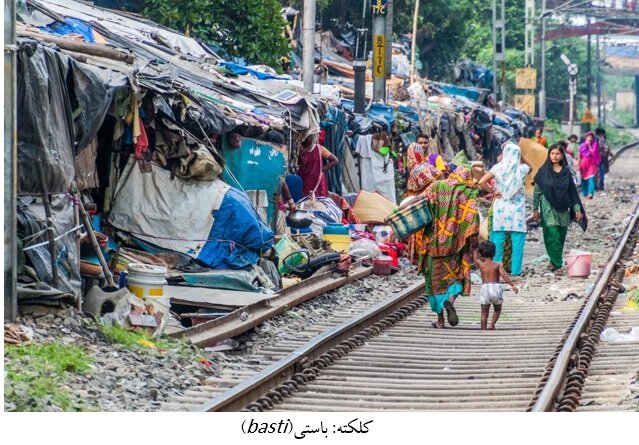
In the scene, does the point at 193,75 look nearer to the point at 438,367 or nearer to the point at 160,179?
the point at 160,179

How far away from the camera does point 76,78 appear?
12117mm

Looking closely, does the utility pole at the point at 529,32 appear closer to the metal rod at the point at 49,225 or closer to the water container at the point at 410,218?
the water container at the point at 410,218

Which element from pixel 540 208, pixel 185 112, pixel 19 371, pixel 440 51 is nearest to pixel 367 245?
pixel 540 208

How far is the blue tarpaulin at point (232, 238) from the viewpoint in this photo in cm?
1449

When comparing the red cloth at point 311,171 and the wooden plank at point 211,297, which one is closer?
the wooden plank at point 211,297

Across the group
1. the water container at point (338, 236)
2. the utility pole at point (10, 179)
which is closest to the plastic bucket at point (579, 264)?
the water container at point (338, 236)

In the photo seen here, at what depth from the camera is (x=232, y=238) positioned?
1458 centimetres

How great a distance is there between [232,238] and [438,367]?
4415mm

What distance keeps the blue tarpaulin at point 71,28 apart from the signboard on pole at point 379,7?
1041 centimetres

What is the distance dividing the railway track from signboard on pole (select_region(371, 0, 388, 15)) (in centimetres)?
1357

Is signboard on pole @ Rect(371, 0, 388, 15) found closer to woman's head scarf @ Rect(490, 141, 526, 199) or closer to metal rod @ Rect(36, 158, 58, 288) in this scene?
woman's head scarf @ Rect(490, 141, 526, 199)

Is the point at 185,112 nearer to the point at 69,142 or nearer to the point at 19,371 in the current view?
the point at 69,142

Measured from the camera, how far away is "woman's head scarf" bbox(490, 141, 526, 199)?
1608cm

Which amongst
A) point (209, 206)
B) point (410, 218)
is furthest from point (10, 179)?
point (209, 206)
